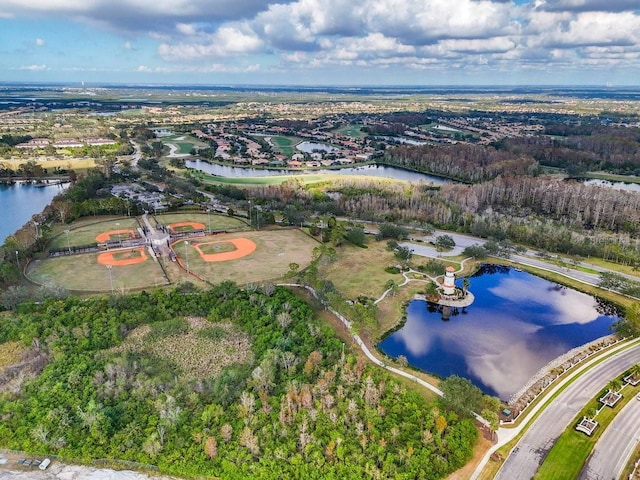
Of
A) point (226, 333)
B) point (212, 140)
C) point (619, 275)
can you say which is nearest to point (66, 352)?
point (226, 333)

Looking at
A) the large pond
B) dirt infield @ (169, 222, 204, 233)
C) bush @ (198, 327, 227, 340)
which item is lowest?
the large pond

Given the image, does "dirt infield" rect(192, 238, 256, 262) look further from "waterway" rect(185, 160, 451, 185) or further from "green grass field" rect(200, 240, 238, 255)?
"waterway" rect(185, 160, 451, 185)

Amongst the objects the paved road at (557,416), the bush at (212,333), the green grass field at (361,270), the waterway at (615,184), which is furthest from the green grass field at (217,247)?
the waterway at (615,184)

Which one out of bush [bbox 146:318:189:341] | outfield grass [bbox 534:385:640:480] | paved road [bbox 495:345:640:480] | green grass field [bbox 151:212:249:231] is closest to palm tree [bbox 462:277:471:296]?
paved road [bbox 495:345:640:480]

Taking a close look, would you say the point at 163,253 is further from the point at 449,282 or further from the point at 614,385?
the point at 614,385

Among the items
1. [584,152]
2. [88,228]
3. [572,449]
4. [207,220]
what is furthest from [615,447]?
[584,152]

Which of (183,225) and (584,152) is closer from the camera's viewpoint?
(183,225)
